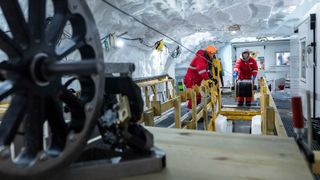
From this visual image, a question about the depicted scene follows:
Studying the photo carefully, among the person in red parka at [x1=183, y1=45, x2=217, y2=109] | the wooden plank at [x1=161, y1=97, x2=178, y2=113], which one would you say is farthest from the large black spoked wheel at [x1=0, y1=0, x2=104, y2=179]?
the person in red parka at [x1=183, y1=45, x2=217, y2=109]

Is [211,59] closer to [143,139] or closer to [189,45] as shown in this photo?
[189,45]

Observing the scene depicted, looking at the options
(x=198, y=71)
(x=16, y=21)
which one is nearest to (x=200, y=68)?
(x=198, y=71)

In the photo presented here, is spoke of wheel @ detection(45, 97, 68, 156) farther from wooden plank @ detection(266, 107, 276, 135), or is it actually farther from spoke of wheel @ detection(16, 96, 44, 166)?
wooden plank @ detection(266, 107, 276, 135)

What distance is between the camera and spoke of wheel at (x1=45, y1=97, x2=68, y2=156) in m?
0.61

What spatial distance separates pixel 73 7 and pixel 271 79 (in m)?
11.0

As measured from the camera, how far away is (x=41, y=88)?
570 mm

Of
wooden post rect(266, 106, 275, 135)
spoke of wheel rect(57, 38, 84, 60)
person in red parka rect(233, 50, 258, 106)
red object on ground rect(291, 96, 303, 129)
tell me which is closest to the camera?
→ spoke of wheel rect(57, 38, 84, 60)

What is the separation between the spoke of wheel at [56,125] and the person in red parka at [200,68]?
4.07 metres

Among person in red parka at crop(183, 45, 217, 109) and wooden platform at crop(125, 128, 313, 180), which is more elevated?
person in red parka at crop(183, 45, 217, 109)

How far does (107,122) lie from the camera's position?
0.72 metres

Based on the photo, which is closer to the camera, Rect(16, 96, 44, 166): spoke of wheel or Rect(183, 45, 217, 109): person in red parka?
Rect(16, 96, 44, 166): spoke of wheel

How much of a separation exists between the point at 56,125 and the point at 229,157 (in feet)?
1.37

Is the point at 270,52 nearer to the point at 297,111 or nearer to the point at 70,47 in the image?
the point at 297,111

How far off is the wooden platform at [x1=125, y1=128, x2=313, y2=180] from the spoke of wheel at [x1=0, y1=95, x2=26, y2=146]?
0.27m
